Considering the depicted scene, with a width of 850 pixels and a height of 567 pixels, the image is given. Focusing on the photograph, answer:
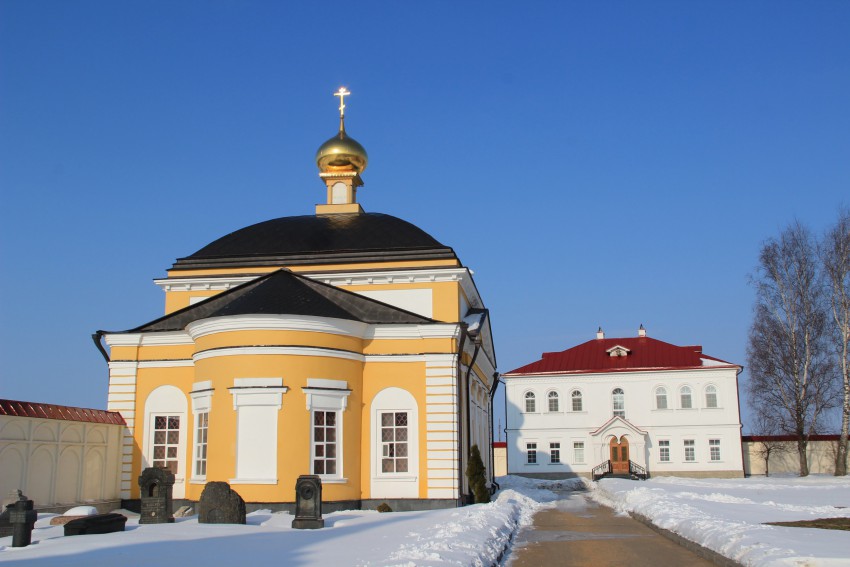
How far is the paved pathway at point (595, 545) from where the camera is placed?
11062 mm

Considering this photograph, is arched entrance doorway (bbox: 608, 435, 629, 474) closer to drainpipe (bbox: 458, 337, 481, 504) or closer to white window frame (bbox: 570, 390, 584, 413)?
white window frame (bbox: 570, 390, 584, 413)

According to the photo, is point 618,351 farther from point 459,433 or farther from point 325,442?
point 325,442

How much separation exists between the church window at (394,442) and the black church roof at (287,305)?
87.7 inches

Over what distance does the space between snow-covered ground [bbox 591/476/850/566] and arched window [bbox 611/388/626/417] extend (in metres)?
14.8

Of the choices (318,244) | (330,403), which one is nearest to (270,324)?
(330,403)

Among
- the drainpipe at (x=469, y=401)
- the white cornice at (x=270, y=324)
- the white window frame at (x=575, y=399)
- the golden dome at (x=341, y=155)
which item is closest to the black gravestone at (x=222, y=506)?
the white cornice at (x=270, y=324)

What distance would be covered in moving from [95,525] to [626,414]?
1351 inches

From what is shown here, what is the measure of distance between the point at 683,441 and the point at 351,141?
79.1 ft

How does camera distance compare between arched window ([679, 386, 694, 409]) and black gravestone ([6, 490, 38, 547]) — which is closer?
black gravestone ([6, 490, 38, 547])

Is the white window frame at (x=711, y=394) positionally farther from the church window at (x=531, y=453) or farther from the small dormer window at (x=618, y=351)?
the church window at (x=531, y=453)

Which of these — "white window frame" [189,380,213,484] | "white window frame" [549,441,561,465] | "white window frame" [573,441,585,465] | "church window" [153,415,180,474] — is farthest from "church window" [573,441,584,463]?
"white window frame" [189,380,213,484]

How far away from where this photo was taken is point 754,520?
14.4 m

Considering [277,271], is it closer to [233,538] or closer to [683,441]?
[233,538]

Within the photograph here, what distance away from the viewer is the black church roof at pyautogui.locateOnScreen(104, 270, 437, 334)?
727 inches
